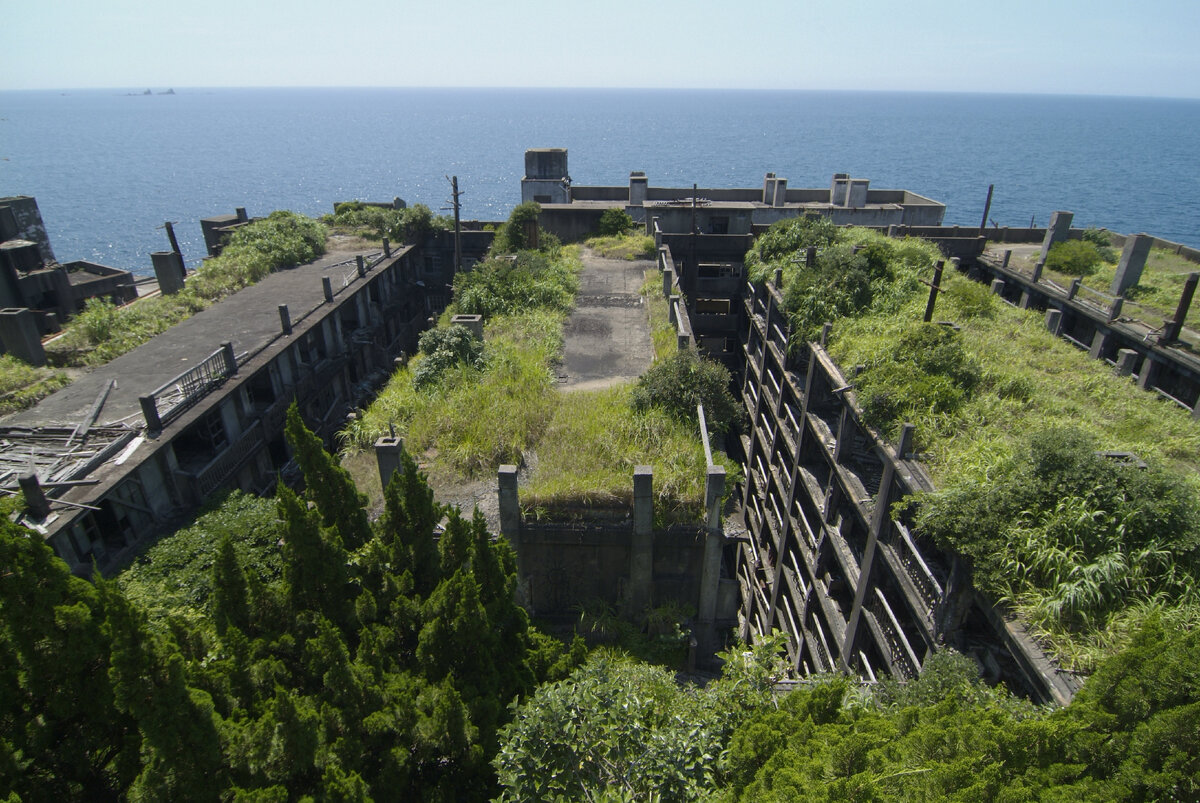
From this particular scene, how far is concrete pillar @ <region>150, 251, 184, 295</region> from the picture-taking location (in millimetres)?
33938

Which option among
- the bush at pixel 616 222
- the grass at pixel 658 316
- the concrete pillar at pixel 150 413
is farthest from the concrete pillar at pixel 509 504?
the bush at pixel 616 222

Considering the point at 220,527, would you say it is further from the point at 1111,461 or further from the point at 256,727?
the point at 1111,461

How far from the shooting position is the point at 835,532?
19.1m

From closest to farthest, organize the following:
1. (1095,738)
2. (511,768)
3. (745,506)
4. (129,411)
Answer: (1095,738), (511,768), (129,411), (745,506)

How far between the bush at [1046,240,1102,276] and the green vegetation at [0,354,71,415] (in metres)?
43.8

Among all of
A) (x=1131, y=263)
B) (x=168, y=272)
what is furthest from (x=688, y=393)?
(x=168, y=272)

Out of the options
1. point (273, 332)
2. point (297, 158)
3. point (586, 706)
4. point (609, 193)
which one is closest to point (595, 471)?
point (586, 706)

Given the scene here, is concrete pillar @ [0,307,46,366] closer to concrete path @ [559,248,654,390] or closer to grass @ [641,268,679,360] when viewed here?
concrete path @ [559,248,654,390]

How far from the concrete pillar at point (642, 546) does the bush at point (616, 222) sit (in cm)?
2852

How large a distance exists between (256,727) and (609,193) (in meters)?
47.0

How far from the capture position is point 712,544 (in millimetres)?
14719

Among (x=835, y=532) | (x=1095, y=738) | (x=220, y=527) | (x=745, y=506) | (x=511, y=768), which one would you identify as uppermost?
(x=1095, y=738)

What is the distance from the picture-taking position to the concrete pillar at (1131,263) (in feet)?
87.5

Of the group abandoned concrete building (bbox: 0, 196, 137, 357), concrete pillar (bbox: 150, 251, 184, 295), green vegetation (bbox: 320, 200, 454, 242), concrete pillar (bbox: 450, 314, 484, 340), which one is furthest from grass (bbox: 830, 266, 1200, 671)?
abandoned concrete building (bbox: 0, 196, 137, 357)
